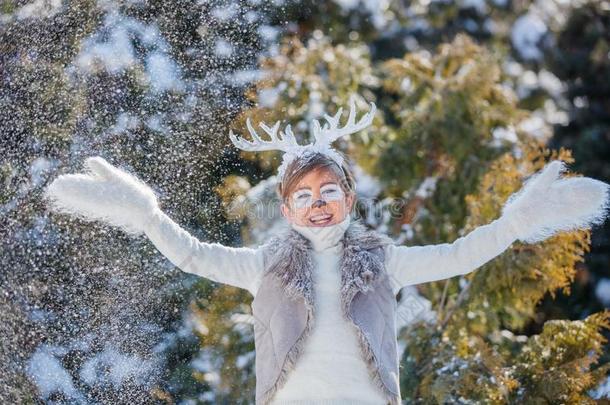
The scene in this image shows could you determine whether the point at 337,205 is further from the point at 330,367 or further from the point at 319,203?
the point at 330,367

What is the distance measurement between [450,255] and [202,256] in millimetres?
738

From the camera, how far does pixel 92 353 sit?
157 inches

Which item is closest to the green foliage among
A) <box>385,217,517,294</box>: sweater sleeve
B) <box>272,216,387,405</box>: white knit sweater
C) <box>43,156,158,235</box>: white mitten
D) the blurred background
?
the blurred background

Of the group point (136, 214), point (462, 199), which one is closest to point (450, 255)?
point (136, 214)

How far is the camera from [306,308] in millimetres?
2812

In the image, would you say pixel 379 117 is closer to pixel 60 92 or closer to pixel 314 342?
pixel 60 92

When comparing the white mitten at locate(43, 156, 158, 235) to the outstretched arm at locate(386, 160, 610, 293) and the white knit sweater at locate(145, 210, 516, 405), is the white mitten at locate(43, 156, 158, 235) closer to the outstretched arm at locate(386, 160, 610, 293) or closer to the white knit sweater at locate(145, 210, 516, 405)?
the white knit sweater at locate(145, 210, 516, 405)

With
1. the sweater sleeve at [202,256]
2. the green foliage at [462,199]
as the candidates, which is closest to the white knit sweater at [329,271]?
the sweater sleeve at [202,256]

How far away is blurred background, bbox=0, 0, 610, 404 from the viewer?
3984mm

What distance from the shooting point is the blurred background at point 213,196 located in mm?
3984

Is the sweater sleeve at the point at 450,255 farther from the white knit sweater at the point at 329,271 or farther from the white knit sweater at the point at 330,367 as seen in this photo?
the white knit sweater at the point at 330,367

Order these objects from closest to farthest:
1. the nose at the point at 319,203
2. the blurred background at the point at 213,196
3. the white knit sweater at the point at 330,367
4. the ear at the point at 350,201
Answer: the white knit sweater at the point at 330,367
the nose at the point at 319,203
the ear at the point at 350,201
the blurred background at the point at 213,196

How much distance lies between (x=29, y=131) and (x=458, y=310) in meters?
2.13

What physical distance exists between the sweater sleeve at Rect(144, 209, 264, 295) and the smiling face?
0.17m
